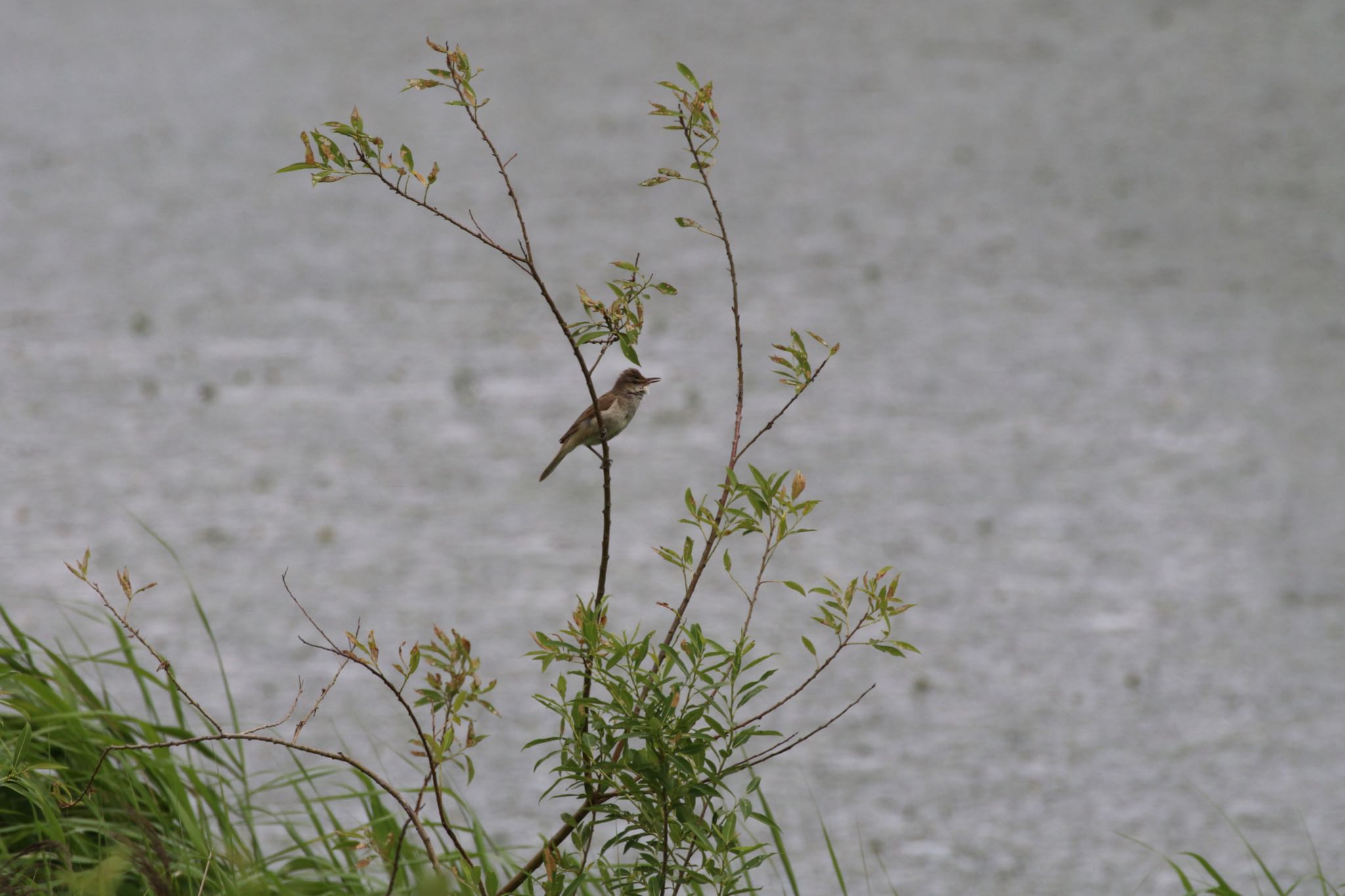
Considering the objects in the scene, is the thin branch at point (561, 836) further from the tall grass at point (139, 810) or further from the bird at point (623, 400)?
the bird at point (623, 400)

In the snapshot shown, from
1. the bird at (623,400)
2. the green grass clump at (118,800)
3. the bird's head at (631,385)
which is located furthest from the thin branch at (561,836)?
the bird's head at (631,385)

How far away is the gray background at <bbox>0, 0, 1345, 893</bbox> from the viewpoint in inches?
191

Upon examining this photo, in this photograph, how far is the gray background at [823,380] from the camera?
485cm

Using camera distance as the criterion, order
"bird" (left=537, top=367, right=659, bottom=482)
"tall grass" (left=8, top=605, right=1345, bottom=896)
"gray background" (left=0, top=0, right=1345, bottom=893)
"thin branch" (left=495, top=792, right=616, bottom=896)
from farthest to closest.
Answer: "gray background" (left=0, top=0, right=1345, bottom=893) → "bird" (left=537, top=367, right=659, bottom=482) → "tall grass" (left=8, top=605, right=1345, bottom=896) → "thin branch" (left=495, top=792, right=616, bottom=896)

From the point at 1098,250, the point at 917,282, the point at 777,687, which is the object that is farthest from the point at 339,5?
the point at 777,687

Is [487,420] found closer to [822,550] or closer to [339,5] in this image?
[822,550]

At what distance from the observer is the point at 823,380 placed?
279 inches

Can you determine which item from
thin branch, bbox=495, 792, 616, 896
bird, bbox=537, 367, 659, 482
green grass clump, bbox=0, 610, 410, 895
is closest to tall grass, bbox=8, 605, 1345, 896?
green grass clump, bbox=0, 610, 410, 895

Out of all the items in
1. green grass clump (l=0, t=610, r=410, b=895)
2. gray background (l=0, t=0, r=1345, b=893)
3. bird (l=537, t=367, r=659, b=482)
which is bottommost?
green grass clump (l=0, t=610, r=410, b=895)

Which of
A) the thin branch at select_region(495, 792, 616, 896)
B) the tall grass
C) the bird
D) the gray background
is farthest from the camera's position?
the gray background

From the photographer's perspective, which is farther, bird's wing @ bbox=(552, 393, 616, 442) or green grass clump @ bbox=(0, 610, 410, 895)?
bird's wing @ bbox=(552, 393, 616, 442)

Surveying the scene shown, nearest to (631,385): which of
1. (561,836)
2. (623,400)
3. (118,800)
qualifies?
(623,400)

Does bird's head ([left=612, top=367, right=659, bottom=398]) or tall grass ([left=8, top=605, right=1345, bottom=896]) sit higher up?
bird's head ([left=612, top=367, right=659, bottom=398])

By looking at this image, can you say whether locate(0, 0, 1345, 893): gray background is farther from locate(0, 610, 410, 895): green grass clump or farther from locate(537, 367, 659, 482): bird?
locate(537, 367, 659, 482): bird
